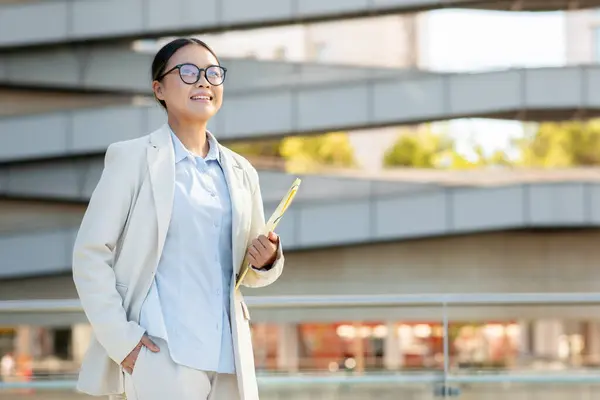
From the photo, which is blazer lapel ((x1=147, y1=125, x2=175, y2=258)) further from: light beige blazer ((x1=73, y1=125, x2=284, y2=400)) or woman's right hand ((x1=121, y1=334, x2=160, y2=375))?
woman's right hand ((x1=121, y1=334, x2=160, y2=375))

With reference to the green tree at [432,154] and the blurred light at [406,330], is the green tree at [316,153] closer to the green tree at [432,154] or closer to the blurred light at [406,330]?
the green tree at [432,154]

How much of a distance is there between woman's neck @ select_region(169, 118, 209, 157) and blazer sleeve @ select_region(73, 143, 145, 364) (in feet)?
0.79

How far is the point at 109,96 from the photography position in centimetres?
2833

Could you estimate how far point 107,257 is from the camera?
140 inches

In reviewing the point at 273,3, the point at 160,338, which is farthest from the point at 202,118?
the point at 273,3

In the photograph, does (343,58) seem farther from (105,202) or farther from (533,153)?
(105,202)

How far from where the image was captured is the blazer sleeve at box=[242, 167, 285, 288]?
369 centimetres

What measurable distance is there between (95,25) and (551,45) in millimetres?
11039

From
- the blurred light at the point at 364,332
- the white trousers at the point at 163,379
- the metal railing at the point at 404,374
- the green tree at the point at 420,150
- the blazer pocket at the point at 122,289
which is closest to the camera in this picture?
the white trousers at the point at 163,379

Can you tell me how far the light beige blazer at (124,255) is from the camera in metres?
3.50

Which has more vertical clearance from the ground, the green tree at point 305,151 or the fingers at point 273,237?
the green tree at point 305,151

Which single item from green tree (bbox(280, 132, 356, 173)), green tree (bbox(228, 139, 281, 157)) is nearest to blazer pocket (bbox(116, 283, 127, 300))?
green tree (bbox(280, 132, 356, 173))

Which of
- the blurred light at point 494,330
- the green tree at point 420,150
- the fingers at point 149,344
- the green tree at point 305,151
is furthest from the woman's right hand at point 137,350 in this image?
the blurred light at point 494,330

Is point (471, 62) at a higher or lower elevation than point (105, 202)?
higher
